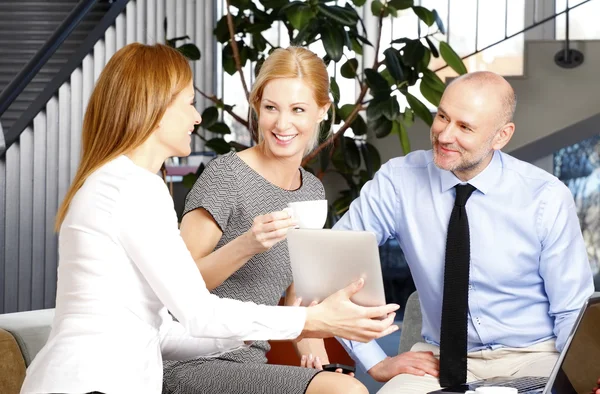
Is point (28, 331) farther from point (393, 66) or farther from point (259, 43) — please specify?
point (259, 43)

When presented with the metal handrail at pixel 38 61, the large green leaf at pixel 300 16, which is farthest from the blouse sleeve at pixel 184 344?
the large green leaf at pixel 300 16

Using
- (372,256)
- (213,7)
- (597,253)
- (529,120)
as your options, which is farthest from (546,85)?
(372,256)

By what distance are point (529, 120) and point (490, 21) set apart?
134 centimetres

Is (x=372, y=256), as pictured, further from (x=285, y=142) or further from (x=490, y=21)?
(x=490, y=21)

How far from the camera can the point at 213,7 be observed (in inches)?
196

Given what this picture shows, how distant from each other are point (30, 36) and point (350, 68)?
85.6 inches

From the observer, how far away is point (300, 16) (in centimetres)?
421

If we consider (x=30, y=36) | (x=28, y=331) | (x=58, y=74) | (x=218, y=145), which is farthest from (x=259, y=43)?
(x=28, y=331)

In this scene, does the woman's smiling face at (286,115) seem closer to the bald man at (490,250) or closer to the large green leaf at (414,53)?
the bald man at (490,250)

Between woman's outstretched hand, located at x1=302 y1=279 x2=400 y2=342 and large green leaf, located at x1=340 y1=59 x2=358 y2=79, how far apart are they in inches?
118

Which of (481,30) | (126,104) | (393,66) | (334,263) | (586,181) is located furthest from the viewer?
(586,181)

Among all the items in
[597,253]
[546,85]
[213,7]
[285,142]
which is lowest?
[597,253]

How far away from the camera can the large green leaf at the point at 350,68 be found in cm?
459

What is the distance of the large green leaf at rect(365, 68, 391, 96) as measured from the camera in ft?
14.0
